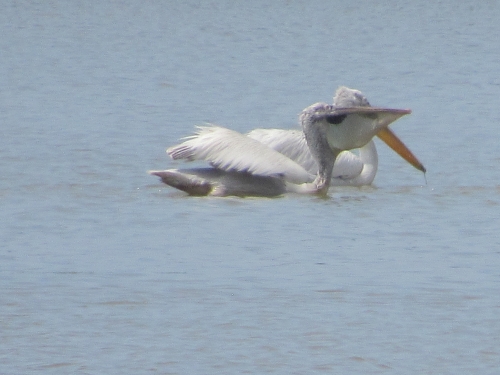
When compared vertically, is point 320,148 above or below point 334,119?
below

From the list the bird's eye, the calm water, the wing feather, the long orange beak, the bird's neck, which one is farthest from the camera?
the long orange beak

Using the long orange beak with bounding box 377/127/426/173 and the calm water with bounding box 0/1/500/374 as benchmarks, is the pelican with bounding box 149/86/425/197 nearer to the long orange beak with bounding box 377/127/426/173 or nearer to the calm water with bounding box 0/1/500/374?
the long orange beak with bounding box 377/127/426/173

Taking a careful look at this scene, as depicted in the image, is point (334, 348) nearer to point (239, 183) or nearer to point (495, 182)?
point (239, 183)

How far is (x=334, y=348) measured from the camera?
470 centimetres

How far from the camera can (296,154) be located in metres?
8.63

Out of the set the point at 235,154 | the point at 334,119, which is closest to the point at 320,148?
the point at 334,119

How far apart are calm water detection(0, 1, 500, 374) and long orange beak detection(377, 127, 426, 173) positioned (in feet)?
0.45

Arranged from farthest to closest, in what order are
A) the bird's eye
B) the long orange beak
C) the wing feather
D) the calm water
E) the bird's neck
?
the long orange beak
the bird's eye
the bird's neck
the wing feather
the calm water

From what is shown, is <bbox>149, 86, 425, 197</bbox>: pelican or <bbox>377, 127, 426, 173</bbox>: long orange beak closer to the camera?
<bbox>149, 86, 425, 197</bbox>: pelican

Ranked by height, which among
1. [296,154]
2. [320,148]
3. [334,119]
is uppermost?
[334,119]

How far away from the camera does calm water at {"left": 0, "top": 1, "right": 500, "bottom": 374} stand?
469 cm

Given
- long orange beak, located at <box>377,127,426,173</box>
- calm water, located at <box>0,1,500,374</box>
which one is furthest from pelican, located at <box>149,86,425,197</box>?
calm water, located at <box>0,1,500,374</box>

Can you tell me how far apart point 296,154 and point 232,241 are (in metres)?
2.26

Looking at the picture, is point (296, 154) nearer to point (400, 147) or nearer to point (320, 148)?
point (320, 148)
